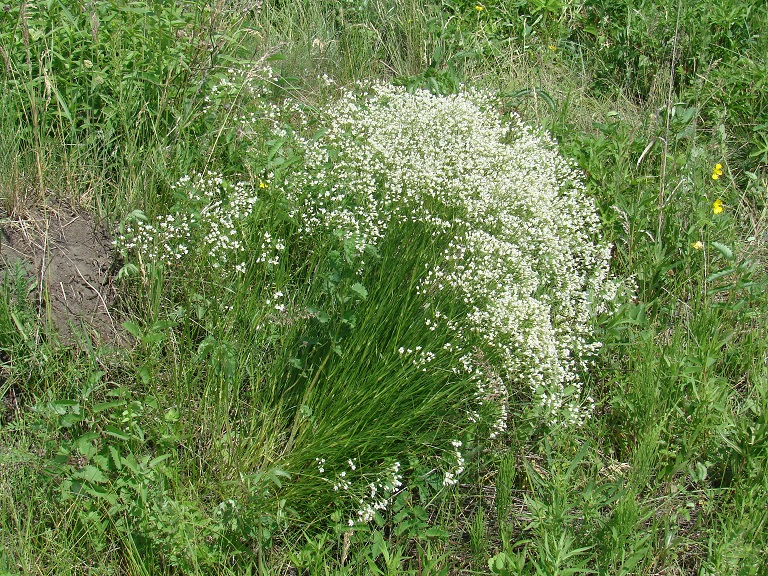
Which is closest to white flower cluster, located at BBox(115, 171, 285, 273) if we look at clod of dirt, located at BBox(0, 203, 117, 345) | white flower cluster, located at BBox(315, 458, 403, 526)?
clod of dirt, located at BBox(0, 203, 117, 345)

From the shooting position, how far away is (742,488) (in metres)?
2.79

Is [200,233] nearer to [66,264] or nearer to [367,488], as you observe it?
[66,264]

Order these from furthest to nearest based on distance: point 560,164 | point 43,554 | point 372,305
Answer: point 560,164 → point 372,305 → point 43,554

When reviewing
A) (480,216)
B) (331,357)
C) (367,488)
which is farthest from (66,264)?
(480,216)

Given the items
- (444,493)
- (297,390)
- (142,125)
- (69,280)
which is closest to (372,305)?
(297,390)

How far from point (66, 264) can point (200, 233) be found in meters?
0.56

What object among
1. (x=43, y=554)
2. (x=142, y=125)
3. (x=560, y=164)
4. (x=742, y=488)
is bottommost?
(x=742, y=488)

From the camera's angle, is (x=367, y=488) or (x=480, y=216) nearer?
(x=367, y=488)

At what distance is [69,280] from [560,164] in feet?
7.71

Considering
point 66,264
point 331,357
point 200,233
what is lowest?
point 331,357

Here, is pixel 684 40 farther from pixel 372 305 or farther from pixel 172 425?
pixel 172 425

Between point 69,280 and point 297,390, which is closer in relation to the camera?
point 297,390

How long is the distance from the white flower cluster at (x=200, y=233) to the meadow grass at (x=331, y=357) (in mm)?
22

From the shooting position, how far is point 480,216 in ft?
10.5
